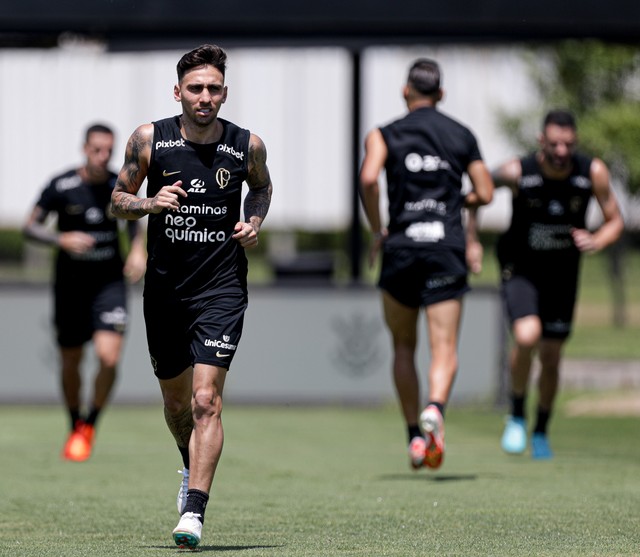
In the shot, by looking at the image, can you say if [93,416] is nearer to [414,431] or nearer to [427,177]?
[414,431]

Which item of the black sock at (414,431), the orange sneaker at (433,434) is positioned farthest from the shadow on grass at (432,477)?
the orange sneaker at (433,434)

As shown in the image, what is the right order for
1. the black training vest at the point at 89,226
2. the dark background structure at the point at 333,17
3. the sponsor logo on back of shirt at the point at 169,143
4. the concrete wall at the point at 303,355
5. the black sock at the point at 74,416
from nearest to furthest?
1. the sponsor logo on back of shirt at the point at 169,143
2. the black sock at the point at 74,416
3. the black training vest at the point at 89,226
4. the dark background structure at the point at 333,17
5. the concrete wall at the point at 303,355

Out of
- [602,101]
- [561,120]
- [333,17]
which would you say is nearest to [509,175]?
[561,120]

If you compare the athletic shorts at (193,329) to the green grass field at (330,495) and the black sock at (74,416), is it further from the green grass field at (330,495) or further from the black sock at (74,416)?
the black sock at (74,416)

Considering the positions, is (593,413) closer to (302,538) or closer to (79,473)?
(79,473)

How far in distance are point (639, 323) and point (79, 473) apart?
18.9 metres

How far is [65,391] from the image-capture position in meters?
11.5

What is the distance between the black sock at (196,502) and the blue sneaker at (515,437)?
4623 mm

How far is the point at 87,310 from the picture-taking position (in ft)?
37.5

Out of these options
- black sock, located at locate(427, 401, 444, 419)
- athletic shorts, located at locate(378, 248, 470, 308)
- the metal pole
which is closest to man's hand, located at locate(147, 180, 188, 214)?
black sock, located at locate(427, 401, 444, 419)

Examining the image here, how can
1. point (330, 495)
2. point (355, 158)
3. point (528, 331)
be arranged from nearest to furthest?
point (330, 495), point (528, 331), point (355, 158)

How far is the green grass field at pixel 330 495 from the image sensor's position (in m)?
6.52

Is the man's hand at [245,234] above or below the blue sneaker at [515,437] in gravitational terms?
above

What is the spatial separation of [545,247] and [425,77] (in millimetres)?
1911
